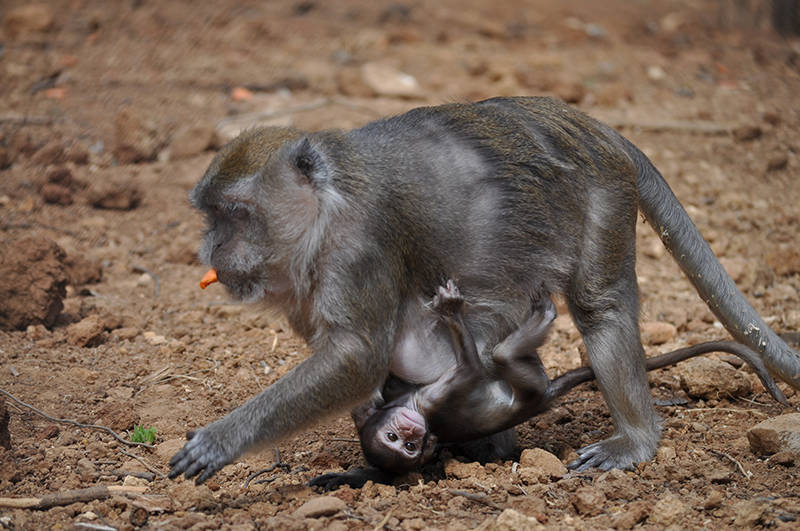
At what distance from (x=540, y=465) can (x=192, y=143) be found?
6215 mm

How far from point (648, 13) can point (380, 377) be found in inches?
516

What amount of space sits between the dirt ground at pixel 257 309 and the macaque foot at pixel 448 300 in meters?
0.96

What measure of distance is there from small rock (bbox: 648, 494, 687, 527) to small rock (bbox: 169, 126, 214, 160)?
7.03 m

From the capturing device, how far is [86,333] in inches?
272

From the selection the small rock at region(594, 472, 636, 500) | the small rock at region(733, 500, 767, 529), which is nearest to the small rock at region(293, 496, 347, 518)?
the small rock at region(594, 472, 636, 500)

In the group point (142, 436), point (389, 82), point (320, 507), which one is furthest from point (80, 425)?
point (389, 82)

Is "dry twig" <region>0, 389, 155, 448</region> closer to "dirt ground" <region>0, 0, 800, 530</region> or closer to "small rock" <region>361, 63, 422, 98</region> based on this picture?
"dirt ground" <region>0, 0, 800, 530</region>

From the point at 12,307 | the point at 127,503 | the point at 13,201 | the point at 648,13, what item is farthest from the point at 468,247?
the point at 648,13

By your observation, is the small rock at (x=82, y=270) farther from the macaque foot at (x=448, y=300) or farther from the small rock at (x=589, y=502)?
the small rock at (x=589, y=502)

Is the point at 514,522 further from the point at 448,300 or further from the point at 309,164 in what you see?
the point at 309,164

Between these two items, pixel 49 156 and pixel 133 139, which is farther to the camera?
pixel 133 139

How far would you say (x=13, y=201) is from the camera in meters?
9.23

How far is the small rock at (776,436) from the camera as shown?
5.06 metres

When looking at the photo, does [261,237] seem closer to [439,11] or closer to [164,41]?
[164,41]
